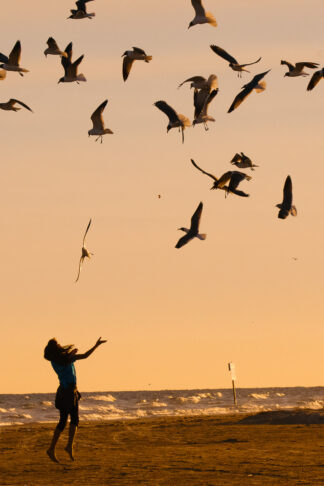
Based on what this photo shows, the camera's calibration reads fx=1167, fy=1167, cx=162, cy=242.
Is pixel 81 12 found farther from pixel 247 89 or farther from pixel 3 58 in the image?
pixel 247 89

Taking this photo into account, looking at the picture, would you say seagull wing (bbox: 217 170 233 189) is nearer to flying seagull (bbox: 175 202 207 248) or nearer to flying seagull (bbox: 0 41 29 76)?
flying seagull (bbox: 175 202 207 248)

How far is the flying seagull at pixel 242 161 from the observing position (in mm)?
21016

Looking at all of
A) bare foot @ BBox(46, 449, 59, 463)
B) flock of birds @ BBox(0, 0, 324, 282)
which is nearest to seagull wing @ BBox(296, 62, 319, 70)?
flock of birds @ BBox(0, 0, 324, 282)

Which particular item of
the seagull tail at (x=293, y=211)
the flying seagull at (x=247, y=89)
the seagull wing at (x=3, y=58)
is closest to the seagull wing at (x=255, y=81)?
the flying seagull at (x=247, y=89)

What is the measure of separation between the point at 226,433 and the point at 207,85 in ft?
25.7

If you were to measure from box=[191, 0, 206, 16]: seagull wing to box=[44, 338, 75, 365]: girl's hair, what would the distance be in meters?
7.34

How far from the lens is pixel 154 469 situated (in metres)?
16.5

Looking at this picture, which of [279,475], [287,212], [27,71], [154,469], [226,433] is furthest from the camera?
[226,433]

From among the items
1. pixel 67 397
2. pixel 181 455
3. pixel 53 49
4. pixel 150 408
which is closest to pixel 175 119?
pixel 53 49

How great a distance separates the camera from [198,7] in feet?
67.6

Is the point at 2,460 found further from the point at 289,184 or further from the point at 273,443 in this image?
the point at 289,184

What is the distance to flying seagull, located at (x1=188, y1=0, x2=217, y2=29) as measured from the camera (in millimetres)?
20375

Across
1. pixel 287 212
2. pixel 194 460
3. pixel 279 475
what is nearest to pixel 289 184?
pixel 287 212

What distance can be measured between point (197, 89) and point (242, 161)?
187 centimetres
